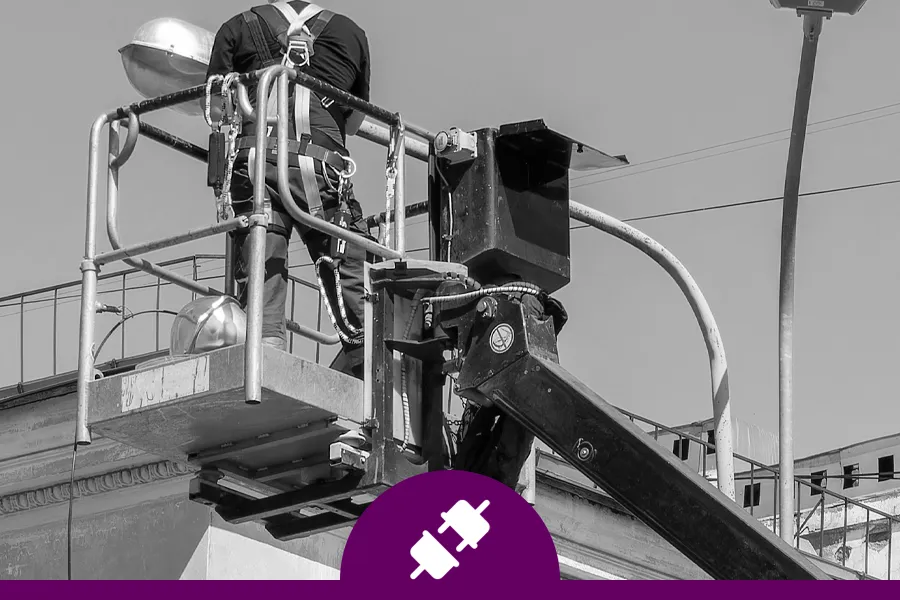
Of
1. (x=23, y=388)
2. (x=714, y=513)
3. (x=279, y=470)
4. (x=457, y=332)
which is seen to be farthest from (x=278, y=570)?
(x=714, y=513)

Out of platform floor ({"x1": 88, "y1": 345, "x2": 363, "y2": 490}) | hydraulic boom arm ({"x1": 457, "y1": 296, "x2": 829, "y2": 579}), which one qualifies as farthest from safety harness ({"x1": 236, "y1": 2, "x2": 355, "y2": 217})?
hydraulic boom arm ({"x1": 457, "y1": 296, "x2": 829, "y2": 579})

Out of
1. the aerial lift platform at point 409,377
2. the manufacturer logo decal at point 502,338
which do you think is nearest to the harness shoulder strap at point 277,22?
the aerial lift platform at point 409,377

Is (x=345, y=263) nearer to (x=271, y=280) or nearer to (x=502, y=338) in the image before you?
(x=271, y=280)

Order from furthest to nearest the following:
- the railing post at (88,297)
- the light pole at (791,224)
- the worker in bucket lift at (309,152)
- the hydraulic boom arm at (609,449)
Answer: the light pole at (791,224) → the worker in bucket lift at (309,152) → the railing post at (88,297) → the hydraulic boom arm at (609,449)

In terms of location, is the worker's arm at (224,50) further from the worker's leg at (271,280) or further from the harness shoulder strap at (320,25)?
the worker's leg at (271,280)

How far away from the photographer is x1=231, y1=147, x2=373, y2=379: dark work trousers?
953cm

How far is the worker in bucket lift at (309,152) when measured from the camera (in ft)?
31.7

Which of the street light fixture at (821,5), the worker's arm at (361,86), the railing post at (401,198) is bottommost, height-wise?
the railing post at (401,198)

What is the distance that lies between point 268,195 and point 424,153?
3.06 feet

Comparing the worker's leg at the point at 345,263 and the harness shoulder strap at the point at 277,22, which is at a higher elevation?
the harness shoulder strap at the point at 277,22

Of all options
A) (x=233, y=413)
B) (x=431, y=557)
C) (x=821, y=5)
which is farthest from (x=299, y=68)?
(x=821, y=5)

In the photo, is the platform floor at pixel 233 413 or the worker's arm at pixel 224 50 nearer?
the platform floor at pixel 233 413

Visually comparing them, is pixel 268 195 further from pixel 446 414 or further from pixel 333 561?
pixel 333 561

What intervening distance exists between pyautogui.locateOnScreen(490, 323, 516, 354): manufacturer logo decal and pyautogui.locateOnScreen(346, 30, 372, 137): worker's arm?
2.03 meters
